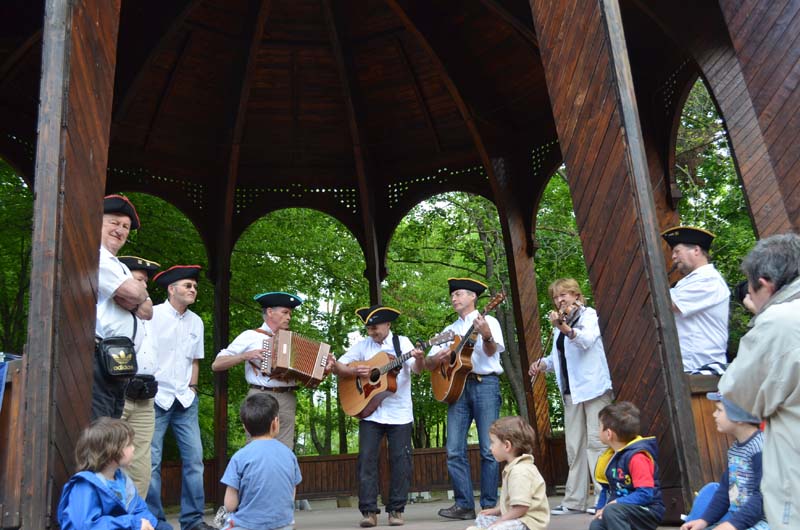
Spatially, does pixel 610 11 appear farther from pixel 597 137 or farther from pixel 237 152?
pixel 237 152

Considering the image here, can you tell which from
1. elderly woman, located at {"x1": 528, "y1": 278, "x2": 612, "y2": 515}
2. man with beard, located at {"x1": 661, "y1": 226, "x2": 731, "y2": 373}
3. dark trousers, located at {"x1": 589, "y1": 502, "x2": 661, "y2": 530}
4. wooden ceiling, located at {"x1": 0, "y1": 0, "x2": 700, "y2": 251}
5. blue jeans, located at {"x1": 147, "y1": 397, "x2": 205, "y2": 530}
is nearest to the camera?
dark trousers, located at {"x1": 589, "y1": 502, "x2": 661, "y2": 530}

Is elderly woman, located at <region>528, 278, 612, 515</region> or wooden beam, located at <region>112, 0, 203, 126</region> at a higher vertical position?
wooden beam, located at <region>112, 0, 203, 126</region>

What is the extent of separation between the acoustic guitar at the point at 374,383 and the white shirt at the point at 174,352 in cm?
146

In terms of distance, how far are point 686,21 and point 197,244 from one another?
1045 centimetres

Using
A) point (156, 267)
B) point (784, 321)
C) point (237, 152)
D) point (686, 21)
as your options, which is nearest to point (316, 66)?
point (237, 152)

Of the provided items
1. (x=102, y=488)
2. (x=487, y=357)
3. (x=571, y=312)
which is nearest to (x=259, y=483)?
(x=102, y=488)

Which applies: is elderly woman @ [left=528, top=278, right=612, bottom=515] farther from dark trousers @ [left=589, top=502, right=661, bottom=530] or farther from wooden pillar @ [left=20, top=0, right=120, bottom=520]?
wooden pillar @ [left=20, top=0, right=120, bottom=520]

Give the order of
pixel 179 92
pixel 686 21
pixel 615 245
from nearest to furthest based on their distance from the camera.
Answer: pixel 615 245
pixel 686 21
pixel 179 92

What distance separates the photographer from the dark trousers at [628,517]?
168 inches

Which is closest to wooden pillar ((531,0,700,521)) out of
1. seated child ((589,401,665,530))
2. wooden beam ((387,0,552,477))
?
seated child ((589,401,665,530))

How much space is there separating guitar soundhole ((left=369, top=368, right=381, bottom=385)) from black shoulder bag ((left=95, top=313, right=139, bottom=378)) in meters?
2.68

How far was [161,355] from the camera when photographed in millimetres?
6113

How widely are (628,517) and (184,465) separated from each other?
3425 mm

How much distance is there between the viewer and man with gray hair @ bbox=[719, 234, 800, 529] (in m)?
2.42
